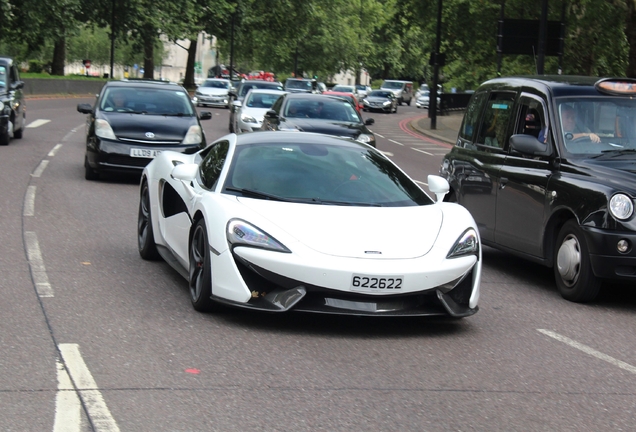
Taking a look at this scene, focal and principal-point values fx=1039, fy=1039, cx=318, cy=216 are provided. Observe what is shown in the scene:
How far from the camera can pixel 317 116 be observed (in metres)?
20.5

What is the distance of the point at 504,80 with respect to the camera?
10359 millimetres

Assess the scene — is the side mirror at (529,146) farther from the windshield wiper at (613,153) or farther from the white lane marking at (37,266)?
the white lane marking at (37,266)

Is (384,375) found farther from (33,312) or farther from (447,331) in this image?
(33,312)

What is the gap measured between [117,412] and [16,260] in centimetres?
450

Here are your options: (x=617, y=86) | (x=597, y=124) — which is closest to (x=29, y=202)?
(x=597, y=124)

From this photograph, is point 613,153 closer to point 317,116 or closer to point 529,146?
point 529,146

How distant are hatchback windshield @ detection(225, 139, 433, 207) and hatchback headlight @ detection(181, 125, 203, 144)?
827 centimetres

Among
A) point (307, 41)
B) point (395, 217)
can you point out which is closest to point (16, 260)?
point (395, 217)

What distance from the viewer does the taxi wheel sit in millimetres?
8141

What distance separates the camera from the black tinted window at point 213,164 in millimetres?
7722

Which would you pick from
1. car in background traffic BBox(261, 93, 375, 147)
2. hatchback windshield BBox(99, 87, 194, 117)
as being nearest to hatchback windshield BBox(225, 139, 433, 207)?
hatchback windshield BBox(99, 87, 194, 117)

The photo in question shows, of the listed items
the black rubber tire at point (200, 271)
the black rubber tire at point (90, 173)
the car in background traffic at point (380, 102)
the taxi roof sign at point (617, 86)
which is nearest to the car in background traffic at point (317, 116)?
the black rubber tire at point (90, 173)

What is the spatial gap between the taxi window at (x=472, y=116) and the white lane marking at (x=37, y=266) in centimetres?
443

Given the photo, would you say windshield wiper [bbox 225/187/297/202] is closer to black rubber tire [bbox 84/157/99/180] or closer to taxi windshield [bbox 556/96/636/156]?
taxi windshield [bbox 556/96/636/156]
